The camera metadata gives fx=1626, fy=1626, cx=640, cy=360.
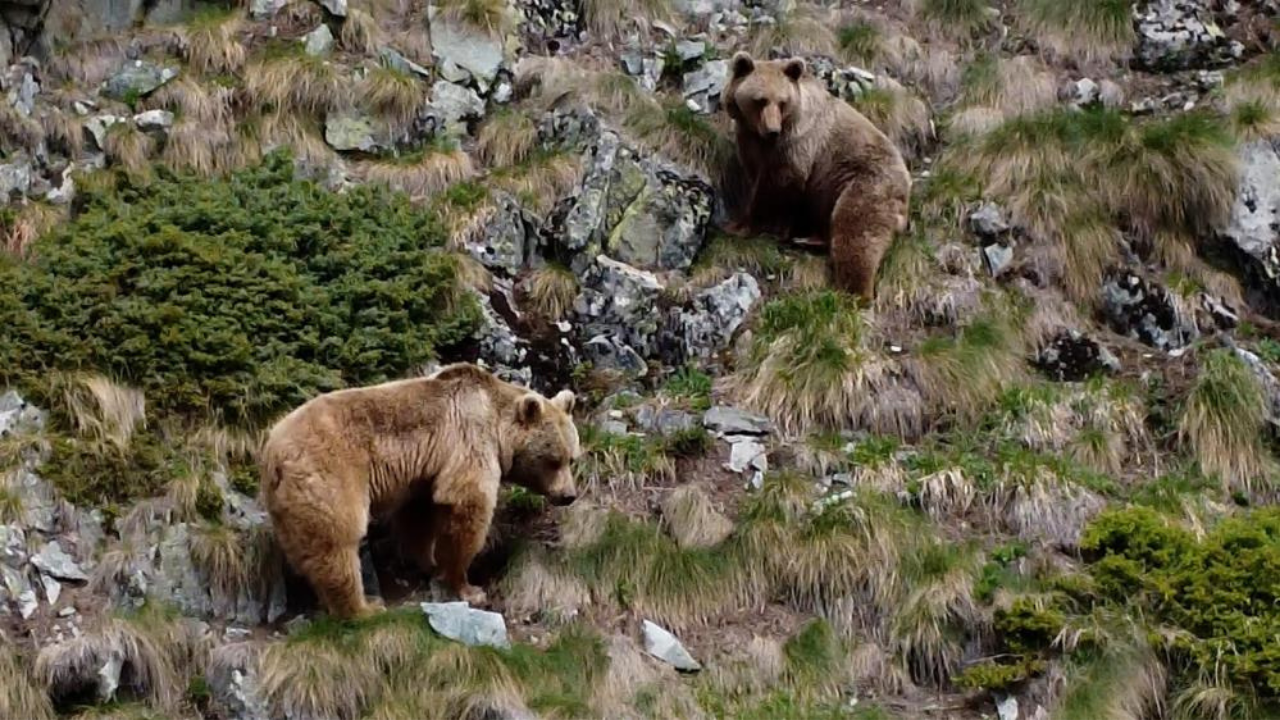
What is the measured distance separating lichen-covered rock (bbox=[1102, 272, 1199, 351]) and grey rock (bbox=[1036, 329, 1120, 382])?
0.41m

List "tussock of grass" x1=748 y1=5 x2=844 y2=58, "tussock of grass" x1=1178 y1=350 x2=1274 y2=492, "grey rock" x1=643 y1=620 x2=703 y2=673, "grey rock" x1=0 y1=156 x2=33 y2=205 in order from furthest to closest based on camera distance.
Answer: "tussock of grass" x1=748 y1=5 x2=844 y2=58
"grey rock" x1=0 y1=156 x2=33 y2=205
"tussock of grass" x1=1178 y1=350 x2=1274 y2=492
"grey rock" x1=643 y1=620 x2=703 y2=673

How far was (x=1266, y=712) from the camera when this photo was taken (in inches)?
329

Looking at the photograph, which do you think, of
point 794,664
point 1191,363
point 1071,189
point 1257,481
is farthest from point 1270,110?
point 794,664

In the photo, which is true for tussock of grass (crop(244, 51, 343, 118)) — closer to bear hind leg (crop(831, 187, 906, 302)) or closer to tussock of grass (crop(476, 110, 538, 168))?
tussock of grass (crop(476, 110, 538, 168))

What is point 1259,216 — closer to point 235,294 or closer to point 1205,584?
point 1205,584

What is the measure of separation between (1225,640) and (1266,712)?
0.42 metres

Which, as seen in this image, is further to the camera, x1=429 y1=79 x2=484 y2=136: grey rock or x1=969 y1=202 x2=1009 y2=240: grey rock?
x1=429 y1=79 x2=484 y2=136: grey rock

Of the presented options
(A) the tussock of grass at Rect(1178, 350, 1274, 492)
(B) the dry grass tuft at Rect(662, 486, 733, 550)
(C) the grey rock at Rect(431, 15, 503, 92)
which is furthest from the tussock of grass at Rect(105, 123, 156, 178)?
(A) the tussock of grass at Rect(1178, 350, 1274, 492)

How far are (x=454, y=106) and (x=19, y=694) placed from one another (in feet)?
19.8

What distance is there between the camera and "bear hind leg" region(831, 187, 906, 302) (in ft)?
36.6

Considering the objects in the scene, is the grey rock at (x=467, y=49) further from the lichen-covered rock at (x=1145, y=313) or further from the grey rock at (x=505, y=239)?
the lichen-covered rock at (x=1145, y=313)

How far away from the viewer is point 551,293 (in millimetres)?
10977

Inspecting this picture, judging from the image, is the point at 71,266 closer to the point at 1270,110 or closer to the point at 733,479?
the point at 733,479

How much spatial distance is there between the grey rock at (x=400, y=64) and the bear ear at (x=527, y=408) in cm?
427
